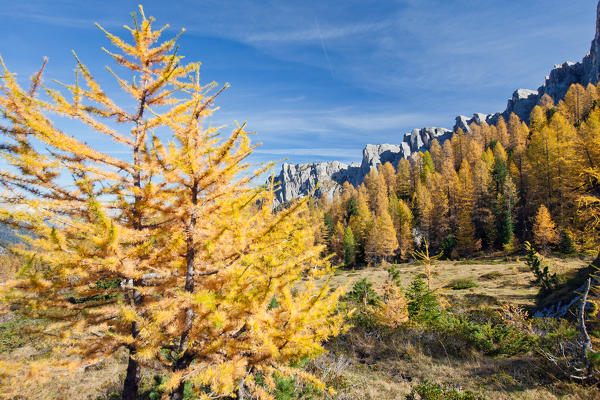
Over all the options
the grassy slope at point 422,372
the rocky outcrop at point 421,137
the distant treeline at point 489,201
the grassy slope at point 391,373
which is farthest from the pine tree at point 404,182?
the rocky outcrop at point 421,137

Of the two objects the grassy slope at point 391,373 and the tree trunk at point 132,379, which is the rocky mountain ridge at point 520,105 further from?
the tree trunk at point 132,379

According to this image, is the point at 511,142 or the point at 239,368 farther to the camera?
the point at 511,142

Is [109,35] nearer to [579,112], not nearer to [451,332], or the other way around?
[451,332]

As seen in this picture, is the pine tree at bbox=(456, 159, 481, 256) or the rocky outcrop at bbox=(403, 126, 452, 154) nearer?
the pine tree at bbox=(456, 159, 481, 256)

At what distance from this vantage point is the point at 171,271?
418cm

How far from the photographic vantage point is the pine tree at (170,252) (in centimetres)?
334

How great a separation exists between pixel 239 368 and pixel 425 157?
262 feet

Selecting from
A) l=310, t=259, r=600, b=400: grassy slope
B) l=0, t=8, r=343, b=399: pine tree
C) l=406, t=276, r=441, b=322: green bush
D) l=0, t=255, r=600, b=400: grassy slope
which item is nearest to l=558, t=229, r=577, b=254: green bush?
l=406, t=276, r=441, b=322: green bush

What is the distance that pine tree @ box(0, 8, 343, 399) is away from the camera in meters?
3.34

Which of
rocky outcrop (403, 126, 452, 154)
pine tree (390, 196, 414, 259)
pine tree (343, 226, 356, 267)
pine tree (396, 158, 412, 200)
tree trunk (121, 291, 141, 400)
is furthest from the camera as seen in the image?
rocky outcrop (403, 126, 452, 154)

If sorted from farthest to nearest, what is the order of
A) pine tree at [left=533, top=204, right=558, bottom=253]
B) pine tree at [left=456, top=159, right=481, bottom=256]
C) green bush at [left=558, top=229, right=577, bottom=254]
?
pine tree at [left=456, top=159, right=481, bottom=256], pine tree at [left=533, top=204, right=558, bottom=253], green bush at [left=558, top=229, right=577, bottom=254]

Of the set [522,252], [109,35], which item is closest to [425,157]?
[522,252]

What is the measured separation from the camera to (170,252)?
4.07 meters

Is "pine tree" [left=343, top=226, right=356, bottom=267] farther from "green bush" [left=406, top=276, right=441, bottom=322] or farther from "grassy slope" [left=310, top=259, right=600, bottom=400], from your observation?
"green bush" [left=406, top=276, right=441, bottom=322]
